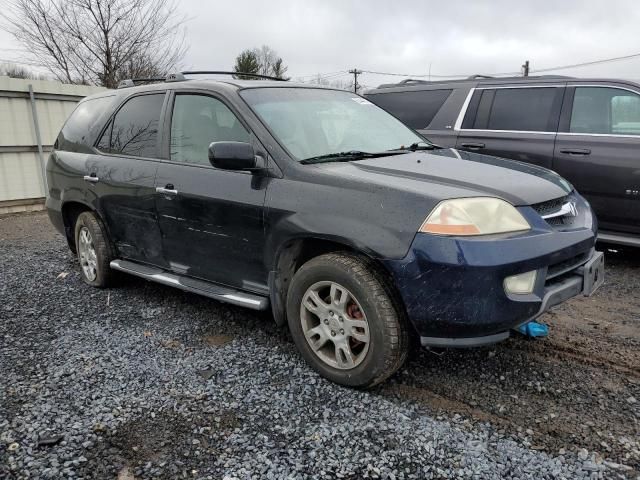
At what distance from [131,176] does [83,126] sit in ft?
3.84

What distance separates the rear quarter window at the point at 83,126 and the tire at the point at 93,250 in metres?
0.65

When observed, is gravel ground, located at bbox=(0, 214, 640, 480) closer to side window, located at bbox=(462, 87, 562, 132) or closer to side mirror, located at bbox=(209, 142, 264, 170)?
side mirror, located at bbox=(209, 142, 264, 170)

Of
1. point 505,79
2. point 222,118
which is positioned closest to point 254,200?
point 222,118

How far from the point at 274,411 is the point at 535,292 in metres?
1.45

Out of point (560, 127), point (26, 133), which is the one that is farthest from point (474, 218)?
point (26, 133)

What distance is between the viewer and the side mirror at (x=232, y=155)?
2.93 m

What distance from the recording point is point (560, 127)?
5113mm

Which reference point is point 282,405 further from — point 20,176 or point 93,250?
point 20,176

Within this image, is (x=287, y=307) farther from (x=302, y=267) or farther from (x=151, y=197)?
(x=151, y=197)

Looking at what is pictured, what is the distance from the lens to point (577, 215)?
2.99m

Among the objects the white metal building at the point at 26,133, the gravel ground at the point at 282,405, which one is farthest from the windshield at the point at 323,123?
the white metal building at the point at 26,133

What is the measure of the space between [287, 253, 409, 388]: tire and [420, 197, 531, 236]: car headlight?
432 mm

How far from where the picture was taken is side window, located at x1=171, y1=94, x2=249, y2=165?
11.1 ft

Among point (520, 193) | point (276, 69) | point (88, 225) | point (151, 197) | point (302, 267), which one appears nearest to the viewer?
point (520, 193)
